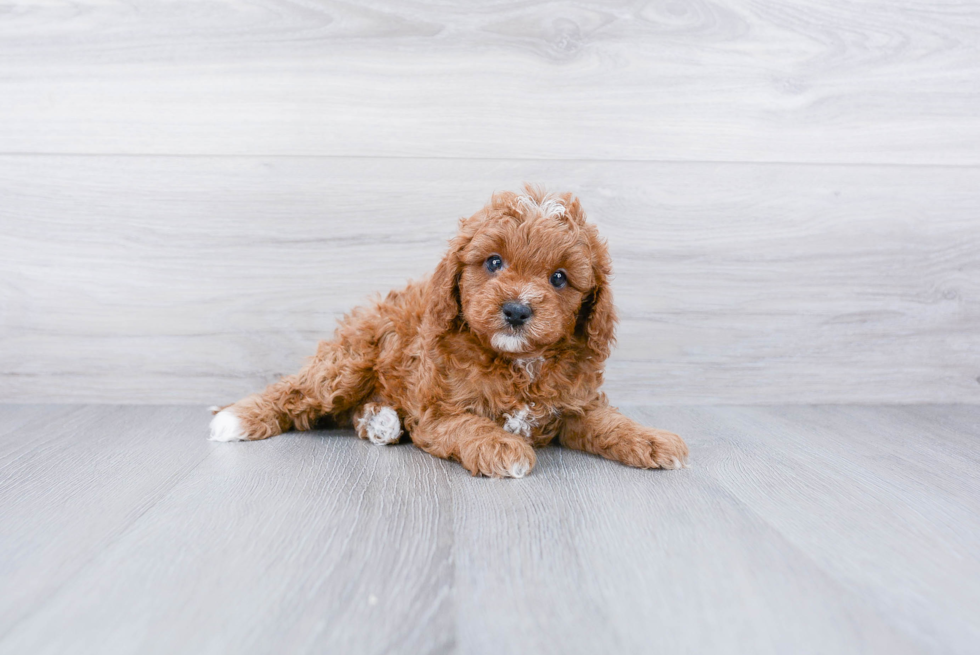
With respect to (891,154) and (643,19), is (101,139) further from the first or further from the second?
(891,154)

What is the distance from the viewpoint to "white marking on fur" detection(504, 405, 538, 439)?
6.12ft

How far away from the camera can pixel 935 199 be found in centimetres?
270

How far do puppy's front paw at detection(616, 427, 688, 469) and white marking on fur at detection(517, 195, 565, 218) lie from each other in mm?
651

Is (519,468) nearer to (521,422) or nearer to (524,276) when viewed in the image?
(521,422)

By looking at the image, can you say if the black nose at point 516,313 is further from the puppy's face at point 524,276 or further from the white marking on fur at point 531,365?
the white marking on fur at point 531,365

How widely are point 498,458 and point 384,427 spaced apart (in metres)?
0.51

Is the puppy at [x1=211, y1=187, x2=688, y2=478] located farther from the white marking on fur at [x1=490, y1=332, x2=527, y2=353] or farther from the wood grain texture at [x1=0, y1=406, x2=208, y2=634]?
the wood grain texture at [x1=0, y1=406, x2=208, y2=634]

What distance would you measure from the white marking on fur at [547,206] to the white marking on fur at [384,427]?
2.56ft

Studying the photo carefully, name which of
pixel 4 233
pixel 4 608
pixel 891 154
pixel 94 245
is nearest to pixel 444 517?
pixel 4 608

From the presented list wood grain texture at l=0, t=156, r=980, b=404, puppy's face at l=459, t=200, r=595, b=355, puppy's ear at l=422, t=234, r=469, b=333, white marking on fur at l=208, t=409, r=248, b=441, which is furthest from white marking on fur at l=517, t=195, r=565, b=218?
white marking on fur at l=208, t=409, r=248, b=441

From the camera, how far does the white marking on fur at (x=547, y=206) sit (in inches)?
69.3

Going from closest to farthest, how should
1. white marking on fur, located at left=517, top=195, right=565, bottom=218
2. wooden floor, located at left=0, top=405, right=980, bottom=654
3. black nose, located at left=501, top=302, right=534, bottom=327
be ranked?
wooden floor, located at left=0, top=405, right=980, bottom=654, black nose, located at left=501, top=302, right=534, bottom=327, white marking on fur, located at left=517, top=195, right=565, bottom=218

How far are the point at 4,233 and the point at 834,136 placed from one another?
3302mm

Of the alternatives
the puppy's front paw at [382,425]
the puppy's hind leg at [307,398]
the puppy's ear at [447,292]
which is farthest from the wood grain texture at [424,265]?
the puppy's ear at [447,292]
